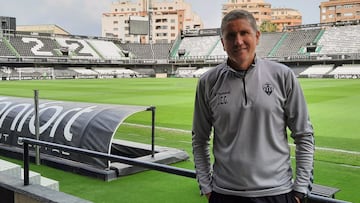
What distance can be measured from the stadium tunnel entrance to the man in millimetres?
4980

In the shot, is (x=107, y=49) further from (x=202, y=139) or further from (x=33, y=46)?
(x=202, y=139)

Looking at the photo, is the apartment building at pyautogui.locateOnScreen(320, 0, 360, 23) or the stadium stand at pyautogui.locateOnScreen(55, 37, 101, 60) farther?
the apartment building at pyautogui.locateOnScreen(320, 0, 360, 23)

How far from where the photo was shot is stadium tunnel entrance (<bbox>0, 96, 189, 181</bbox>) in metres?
7.55

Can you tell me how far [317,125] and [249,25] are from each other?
12.6 m

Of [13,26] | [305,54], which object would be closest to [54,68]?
[13,26]

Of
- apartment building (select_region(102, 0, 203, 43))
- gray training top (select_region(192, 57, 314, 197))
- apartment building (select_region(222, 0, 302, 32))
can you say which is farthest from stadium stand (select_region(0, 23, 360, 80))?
apartment building (select_region(222, 0, 302, 32))

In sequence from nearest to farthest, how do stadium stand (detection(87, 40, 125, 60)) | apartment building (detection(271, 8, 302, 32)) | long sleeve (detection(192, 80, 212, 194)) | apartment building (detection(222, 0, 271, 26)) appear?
long sleeve (detection(192, 80, 212, 194)) < stadium stand (detection(87, 40, 125, 60)) < apartment building (detection(222, 0, 271, 26)) < apartment building (detection(271, 8, 302, 32))

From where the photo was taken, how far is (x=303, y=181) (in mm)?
2498

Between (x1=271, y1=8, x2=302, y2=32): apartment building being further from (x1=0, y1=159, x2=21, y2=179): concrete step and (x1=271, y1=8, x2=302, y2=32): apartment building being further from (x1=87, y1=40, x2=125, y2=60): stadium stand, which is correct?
(x1=0, y1=159, x2=21, y2=179): concrete step

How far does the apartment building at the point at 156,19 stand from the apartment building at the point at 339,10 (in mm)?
44123

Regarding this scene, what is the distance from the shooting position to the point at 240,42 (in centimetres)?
258

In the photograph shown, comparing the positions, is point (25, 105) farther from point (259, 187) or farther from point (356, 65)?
point (356, 65)

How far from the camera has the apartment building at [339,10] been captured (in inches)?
5428

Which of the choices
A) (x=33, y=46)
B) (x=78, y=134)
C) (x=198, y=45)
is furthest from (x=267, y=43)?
(x=78, y=134)
